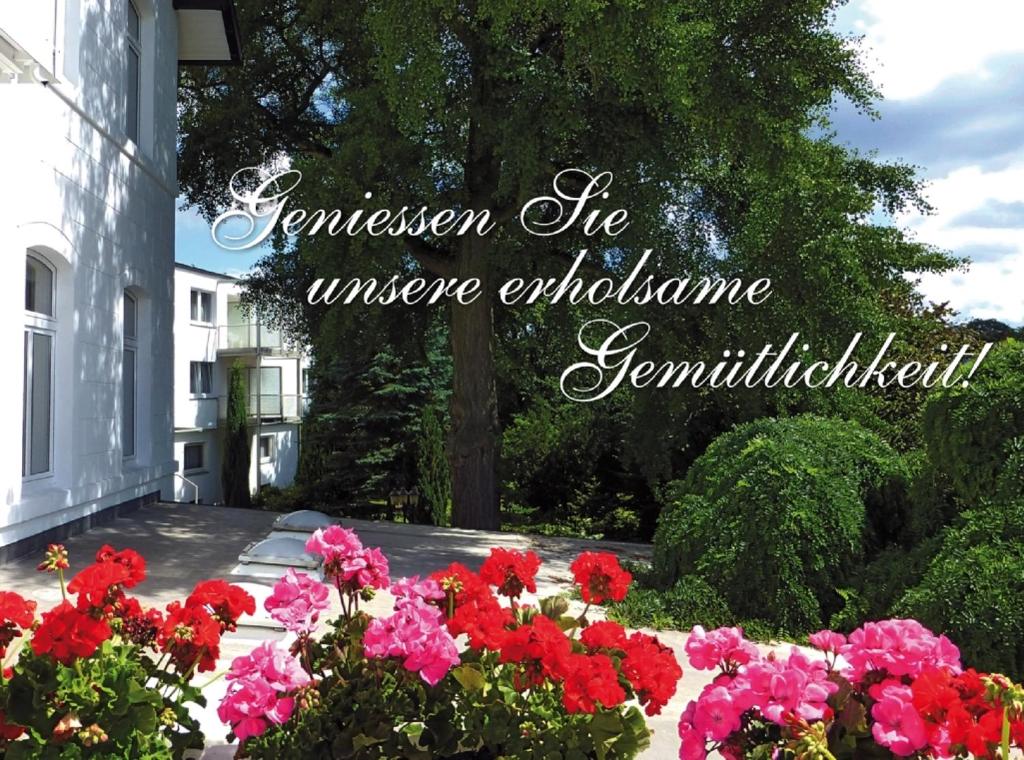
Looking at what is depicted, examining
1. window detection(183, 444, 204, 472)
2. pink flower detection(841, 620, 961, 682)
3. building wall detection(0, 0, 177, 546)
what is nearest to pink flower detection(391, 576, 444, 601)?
pink flower detection(841, 620, 961, 682)

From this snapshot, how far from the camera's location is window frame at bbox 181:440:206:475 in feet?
102

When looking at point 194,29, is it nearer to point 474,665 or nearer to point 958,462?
point 958,462

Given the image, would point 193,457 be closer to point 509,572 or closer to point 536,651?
point 509,572

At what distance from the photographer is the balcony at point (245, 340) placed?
33125 mm

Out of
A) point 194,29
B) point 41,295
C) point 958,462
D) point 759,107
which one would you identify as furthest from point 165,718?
point 194,29

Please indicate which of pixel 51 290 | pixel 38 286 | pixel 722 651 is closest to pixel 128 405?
pixel 51 290

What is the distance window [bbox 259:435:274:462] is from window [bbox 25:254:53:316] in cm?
2577

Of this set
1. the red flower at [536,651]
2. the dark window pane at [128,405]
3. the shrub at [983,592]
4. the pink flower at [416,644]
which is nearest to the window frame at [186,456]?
the dark window pane at [128,405]

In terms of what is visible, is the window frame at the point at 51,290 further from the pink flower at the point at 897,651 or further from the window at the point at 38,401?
the pink flower at the point at 897,651

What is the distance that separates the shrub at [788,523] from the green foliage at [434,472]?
12.8 m

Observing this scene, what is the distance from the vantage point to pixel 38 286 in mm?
8945

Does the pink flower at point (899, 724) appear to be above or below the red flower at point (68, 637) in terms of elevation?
below

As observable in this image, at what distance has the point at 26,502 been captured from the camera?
8.13 m

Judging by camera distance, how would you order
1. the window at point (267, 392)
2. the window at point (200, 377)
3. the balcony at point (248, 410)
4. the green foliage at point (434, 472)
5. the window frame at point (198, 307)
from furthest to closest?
the window at point (267, 392) → the window frame at point (198, 307) → the window at point (200, 377) → the balcony at point (248, 410) → the green foliage at point (434, 472)
